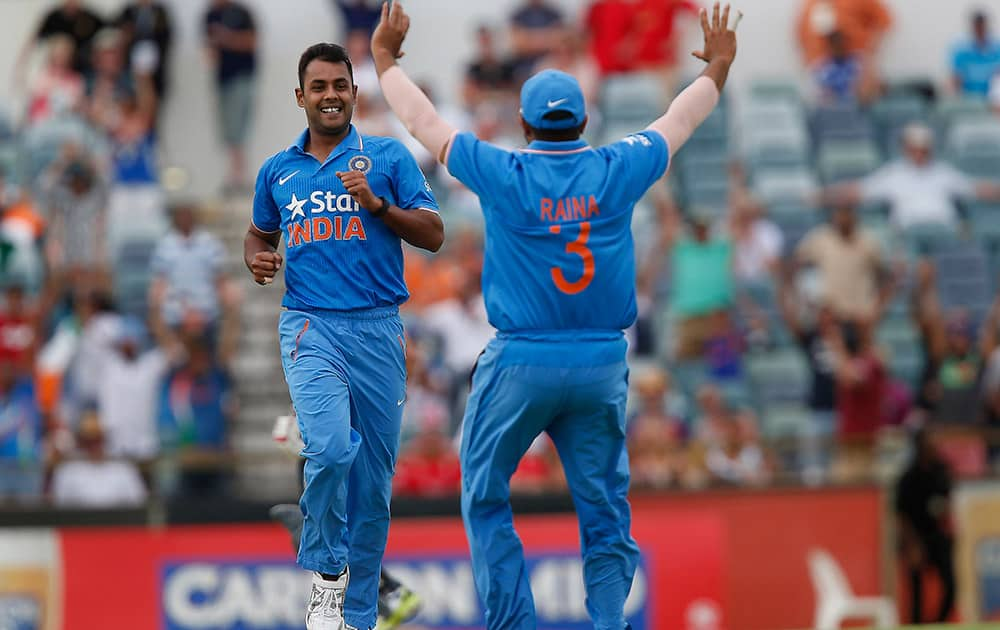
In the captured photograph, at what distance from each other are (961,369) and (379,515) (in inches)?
370

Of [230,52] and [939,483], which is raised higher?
[230,52]

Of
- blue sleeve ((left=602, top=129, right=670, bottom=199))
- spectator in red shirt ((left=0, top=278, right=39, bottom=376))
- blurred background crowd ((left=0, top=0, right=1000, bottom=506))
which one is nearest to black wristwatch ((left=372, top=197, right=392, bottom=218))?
blue sleeve ((left=602, top=129, right=670, bottom=199))

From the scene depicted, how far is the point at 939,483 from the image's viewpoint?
45.0 feet

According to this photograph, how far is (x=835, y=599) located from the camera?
13359mm

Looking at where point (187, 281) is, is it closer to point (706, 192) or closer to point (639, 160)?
point (706, 192)

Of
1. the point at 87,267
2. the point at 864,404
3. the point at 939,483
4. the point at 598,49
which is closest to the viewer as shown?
the point at 939,483

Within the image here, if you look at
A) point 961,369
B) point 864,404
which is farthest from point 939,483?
point 961,369

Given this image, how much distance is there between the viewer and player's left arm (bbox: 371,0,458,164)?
24.8 ft

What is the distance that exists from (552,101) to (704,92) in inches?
32.4

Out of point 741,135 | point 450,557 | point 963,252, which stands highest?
point 741,135

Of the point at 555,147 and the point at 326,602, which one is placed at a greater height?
the point at 555,147

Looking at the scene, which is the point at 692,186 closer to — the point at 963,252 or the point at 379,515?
the point at 963,252

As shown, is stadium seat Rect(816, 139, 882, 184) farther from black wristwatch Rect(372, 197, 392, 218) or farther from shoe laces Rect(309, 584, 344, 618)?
shoe laces Rect(309, 584, 344, 618)

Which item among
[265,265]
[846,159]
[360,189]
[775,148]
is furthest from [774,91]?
[265,265]
